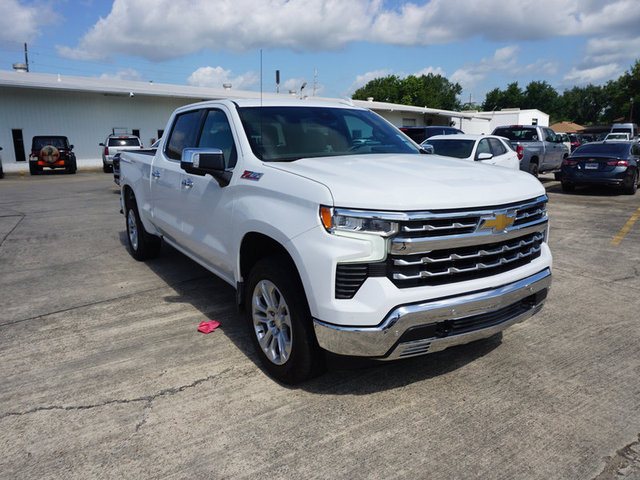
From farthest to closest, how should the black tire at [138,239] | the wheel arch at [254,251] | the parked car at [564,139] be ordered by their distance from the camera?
the parked car at [564,139]
the black tire at [138,239]
the wheel arch at [254,251]

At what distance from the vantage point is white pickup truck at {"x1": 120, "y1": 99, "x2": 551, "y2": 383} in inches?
106

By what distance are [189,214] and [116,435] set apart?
6.96ft

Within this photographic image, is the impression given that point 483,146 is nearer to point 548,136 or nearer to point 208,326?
point 548,136

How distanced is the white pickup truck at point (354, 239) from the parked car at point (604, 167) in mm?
11945

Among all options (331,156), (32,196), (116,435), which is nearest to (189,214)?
(331,156)

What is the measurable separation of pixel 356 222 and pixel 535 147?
1522 cm

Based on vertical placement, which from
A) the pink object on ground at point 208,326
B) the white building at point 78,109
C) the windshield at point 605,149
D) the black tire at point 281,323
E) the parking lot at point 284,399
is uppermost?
the white building at point 78,109

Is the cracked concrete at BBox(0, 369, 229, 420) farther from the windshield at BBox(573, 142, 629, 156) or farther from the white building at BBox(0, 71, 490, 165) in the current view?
the white building at BBox(0, 71, 490, 165)

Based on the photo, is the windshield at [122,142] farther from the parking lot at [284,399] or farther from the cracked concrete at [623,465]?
the cracked concrete at [623,465]

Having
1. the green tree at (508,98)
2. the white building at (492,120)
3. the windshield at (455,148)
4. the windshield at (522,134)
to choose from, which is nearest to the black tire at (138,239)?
the windshield at (455,148)

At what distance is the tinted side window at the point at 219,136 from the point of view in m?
3.90

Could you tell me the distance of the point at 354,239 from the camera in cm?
270

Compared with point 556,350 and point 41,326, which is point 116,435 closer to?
point 41,326

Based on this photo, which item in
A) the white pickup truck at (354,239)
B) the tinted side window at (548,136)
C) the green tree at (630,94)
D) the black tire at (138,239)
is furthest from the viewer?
the green tree at (630,94)
